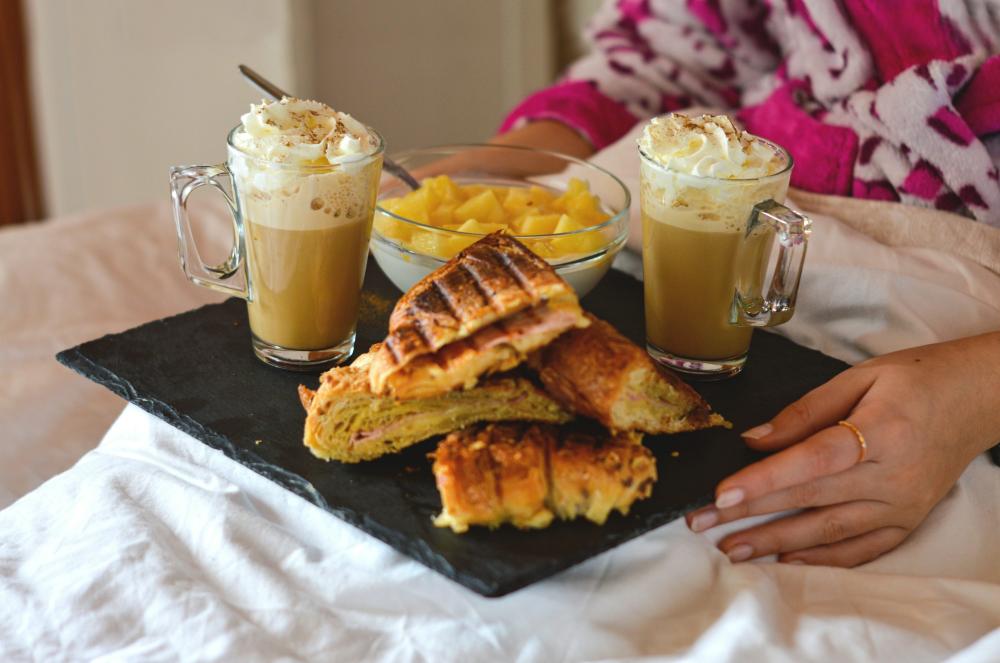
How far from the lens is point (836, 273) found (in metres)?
1.38

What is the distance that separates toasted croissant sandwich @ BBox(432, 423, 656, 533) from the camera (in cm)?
95

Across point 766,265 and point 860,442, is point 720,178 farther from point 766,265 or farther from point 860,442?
point 860,442

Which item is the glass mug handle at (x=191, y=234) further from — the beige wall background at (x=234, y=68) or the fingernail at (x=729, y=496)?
the beige wall background at (x=234, y=68)

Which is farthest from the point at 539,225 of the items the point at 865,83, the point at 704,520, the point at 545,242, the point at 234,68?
the point at 234,68

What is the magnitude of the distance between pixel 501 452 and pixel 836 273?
2.10ft

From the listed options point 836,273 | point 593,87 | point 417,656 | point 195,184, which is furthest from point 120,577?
point 593,87

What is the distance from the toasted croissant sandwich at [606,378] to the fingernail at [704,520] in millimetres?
102

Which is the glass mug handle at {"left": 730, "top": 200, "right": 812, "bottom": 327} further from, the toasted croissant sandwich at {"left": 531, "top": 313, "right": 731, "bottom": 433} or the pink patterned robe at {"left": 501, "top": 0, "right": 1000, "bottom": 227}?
the pink patterned robe at {"left": 501, "top": 0, "right": 1000, "bottom": 227}

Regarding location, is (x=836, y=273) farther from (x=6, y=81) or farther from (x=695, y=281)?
(x=6, y=81)

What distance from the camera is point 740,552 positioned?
1.06 metres

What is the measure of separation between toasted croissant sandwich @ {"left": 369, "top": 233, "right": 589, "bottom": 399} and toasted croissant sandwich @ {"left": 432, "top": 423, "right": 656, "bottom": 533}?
69 millimetres

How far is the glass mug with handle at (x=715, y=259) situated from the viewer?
114 centimetres

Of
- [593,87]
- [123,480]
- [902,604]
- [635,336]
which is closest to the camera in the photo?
[902,604]

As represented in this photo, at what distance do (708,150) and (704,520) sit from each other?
0.40m
